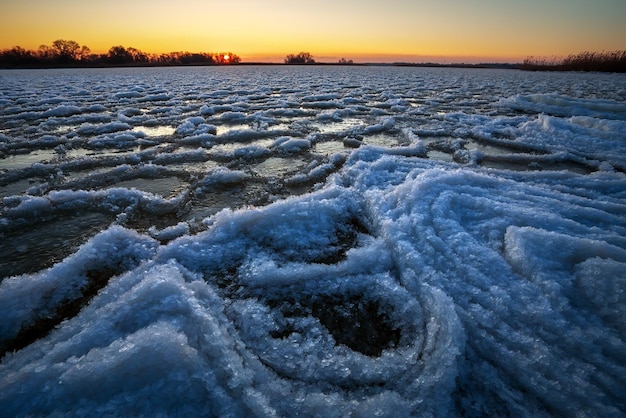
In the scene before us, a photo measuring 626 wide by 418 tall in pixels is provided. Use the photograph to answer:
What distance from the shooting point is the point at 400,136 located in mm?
5582

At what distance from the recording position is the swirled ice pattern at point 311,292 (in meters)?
1.23

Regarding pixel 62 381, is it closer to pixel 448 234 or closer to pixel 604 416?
pixel 604 416

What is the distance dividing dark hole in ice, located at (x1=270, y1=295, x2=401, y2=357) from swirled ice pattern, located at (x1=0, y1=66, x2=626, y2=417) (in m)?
0.01

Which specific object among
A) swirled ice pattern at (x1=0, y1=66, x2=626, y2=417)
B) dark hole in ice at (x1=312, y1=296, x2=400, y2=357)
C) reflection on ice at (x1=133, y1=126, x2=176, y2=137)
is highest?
reflection on ice at (x1=133, y1=126, x2=176, y2=137)

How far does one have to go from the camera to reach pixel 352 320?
5.45 ft

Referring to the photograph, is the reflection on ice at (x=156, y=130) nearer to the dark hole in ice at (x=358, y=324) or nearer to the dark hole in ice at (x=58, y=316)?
the dark hole in ice at (x=58, y=316)

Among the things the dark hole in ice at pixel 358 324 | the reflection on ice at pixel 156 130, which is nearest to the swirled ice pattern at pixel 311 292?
the dark hole in ice at pixel 358 324

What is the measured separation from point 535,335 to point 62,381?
6.87 feet

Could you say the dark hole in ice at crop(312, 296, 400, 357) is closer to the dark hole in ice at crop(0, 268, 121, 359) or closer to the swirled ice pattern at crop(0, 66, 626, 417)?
the swirled ice pattern at crop(0, 66, 626, 417)

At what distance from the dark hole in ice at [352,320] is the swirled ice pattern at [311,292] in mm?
10

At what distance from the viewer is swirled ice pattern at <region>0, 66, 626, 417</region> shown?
123cm

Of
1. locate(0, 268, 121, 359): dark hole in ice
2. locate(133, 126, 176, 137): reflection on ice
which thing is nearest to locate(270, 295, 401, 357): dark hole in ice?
locate(0, 268, 121, 359): dark hole in ice

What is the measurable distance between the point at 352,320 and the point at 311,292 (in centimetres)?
31

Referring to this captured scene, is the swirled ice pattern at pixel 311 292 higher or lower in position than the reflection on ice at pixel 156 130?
lower
